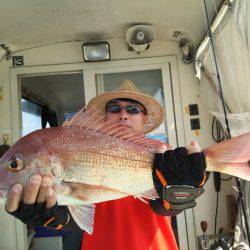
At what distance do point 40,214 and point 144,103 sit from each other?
3.78 ft

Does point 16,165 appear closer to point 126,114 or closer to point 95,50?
point 126,114

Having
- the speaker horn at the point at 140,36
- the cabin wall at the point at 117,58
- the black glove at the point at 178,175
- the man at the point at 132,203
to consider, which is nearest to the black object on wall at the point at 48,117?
the cabin wall at the point at 117,58

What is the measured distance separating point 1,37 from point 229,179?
11.1ft

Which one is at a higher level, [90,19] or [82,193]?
[90,19]

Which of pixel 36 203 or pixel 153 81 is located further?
pixel 153 81

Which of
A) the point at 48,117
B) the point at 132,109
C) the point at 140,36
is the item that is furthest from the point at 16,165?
the point at 48,117

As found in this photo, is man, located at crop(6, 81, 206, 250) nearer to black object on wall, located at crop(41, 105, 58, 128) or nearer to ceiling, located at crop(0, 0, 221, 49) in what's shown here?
ceiling, located at crop(0, 0, 221, 49)

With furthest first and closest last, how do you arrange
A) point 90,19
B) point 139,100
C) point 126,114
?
point 90,19 → point 139,100 → point 126,114

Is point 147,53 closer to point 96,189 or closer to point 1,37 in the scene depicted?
point 1,37

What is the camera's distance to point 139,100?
2438mm

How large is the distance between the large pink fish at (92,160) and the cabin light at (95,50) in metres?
3.02

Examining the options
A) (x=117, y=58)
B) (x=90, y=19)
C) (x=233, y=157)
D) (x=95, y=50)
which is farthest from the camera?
(x=117, y=58)

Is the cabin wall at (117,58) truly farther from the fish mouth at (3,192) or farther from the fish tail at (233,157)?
the fish mouth at (3,192)

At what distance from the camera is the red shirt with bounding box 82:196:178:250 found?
1926mm
